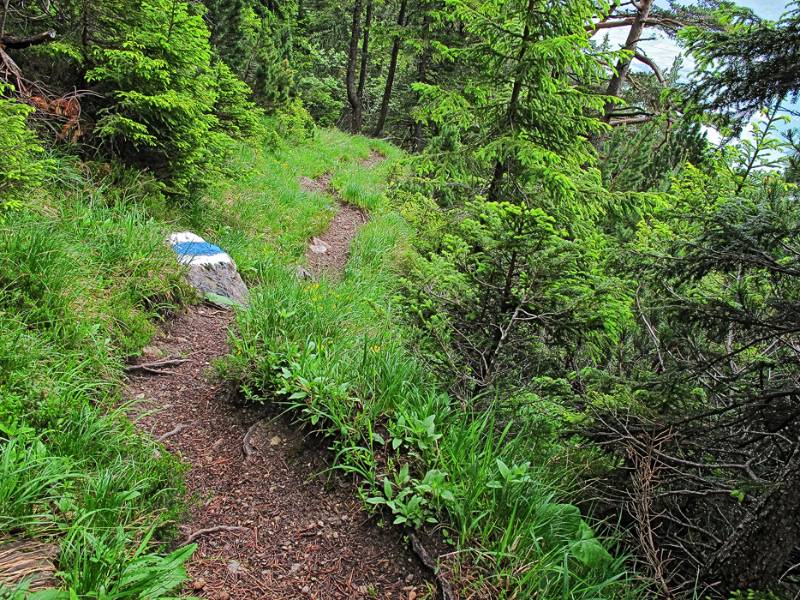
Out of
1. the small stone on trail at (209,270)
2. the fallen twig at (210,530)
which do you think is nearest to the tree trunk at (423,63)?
the small stone on trail at (209,270)

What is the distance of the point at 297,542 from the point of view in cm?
281

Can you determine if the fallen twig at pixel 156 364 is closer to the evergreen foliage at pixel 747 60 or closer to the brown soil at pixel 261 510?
the brown soil at pixel 261 510

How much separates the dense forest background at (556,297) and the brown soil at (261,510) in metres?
0.27

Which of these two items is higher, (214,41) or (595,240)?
(214,41)

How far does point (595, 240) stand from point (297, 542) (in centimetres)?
288

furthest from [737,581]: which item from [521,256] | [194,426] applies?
[194,426]

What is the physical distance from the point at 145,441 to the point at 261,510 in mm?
928

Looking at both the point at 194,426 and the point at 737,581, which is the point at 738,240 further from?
the point at 194,426

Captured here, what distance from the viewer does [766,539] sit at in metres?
2.21

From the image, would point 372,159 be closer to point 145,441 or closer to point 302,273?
point 302,273

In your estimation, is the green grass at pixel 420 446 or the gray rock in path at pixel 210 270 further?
the gray rock in path at pixel 210 270

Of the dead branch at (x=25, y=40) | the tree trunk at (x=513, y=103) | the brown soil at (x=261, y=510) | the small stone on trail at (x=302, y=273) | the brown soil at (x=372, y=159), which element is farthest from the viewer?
the brown soil at (x=372, y=159)

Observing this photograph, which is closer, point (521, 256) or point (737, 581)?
point (737, 581)

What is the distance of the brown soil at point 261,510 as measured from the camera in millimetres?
2557
